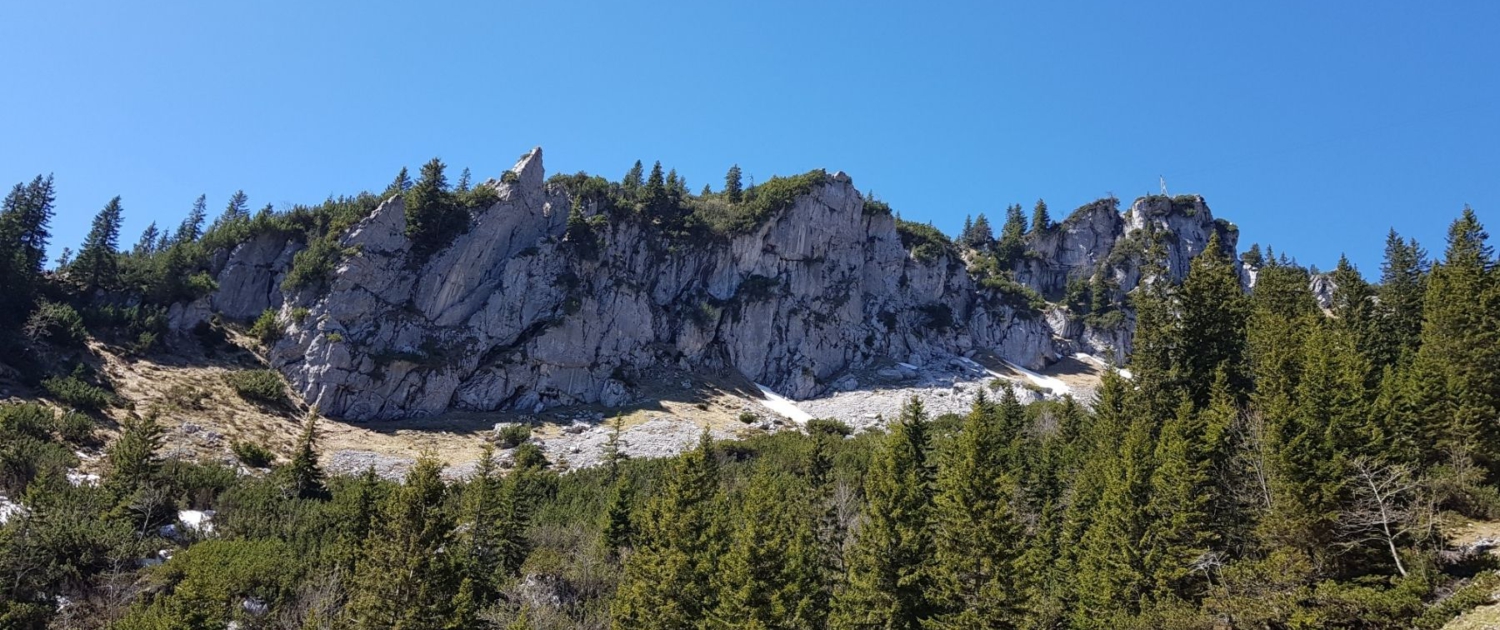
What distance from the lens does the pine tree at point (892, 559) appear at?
84.0ft

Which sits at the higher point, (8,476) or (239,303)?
(239,303)

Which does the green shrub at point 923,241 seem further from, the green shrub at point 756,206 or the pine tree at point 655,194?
the pine tree at point 655,194

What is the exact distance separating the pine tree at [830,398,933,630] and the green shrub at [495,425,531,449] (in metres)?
43.6

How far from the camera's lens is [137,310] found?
62125 millimetres

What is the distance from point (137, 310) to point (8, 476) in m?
30.5

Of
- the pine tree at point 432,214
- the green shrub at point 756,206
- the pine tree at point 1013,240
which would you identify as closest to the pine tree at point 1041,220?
the pine tree at point 1013,240

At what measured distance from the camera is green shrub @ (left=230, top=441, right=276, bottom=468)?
5018cm

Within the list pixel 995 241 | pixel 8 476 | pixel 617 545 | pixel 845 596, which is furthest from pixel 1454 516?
pixel 995 241

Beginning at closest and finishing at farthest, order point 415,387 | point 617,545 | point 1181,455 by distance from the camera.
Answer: point 1181,455, point 617,545, point 415,387

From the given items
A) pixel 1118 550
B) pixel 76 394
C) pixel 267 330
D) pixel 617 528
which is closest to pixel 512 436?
Answer: pixel 267 330

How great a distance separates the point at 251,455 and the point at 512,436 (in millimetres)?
19789

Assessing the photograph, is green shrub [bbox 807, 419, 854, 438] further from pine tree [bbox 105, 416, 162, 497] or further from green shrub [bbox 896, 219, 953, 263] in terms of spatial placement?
pine tree [bbox 105, 416, 162, 497]

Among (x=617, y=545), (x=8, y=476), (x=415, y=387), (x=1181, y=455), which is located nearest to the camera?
(x=1181, y=455)

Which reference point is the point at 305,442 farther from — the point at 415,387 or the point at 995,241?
the point at 995,241
